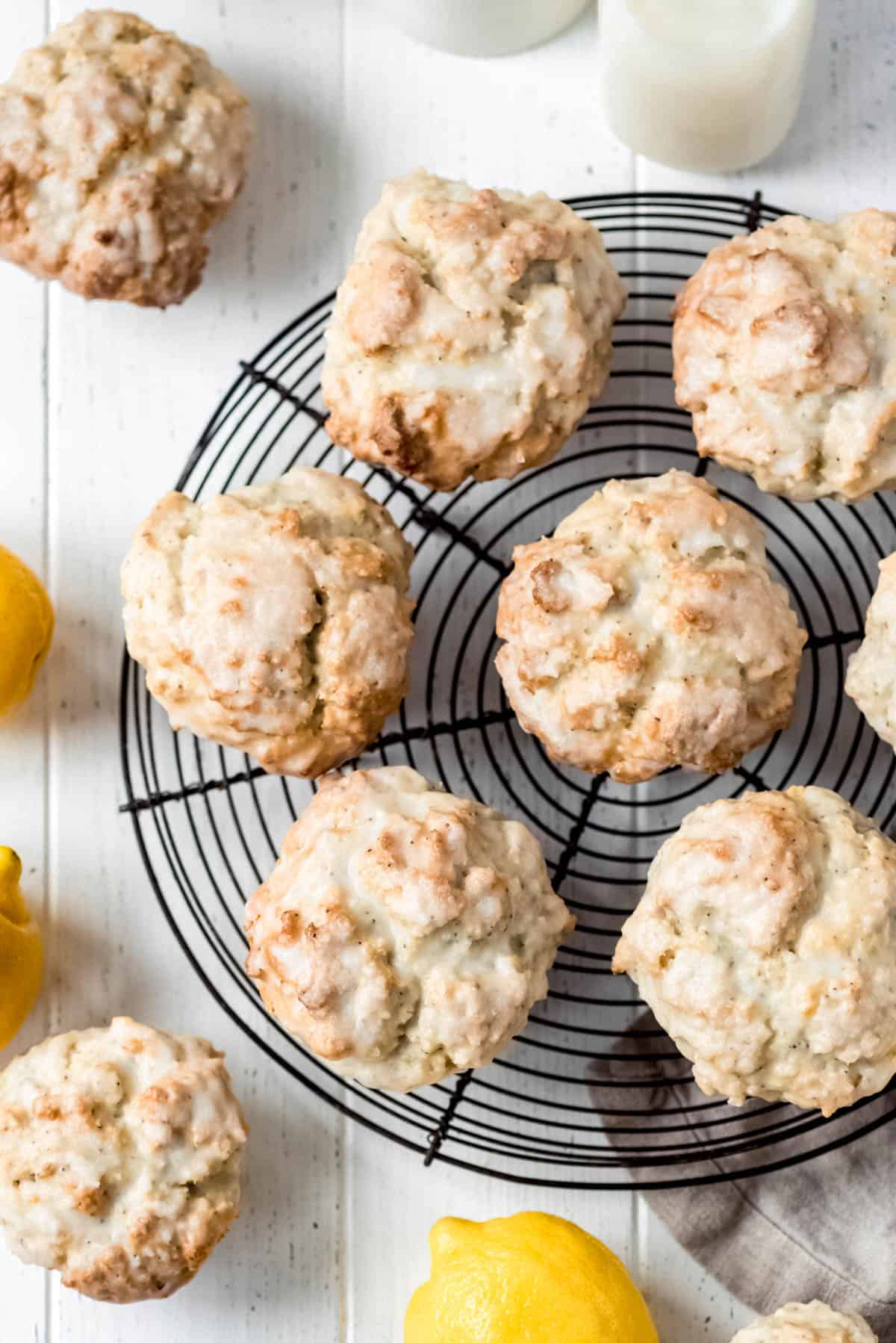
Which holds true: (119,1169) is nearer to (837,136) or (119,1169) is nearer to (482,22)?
(482,22)

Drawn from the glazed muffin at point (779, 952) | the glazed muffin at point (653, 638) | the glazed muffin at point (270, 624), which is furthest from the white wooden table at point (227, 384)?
the glazed muffin at point (653, 638)

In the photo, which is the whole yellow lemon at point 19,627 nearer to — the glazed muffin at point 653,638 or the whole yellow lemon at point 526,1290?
the glazed muffin at point 653,638

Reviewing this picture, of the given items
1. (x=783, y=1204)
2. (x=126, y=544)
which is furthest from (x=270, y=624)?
(x=783, y=1204)

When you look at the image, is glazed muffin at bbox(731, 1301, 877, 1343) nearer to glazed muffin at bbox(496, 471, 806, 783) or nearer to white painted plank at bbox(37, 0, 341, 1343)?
white painted plank at bbox(37, 0, 341, 1343)

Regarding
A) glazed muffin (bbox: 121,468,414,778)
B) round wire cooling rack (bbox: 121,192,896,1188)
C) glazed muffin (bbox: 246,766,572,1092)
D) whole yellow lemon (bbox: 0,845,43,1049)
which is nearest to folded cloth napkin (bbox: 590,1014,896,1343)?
round wire cooling rack (bbox: 121,192,896,1188)

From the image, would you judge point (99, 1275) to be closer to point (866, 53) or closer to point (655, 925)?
point (655, 925)

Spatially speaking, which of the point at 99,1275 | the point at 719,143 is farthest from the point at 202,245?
the point at 99,1275
